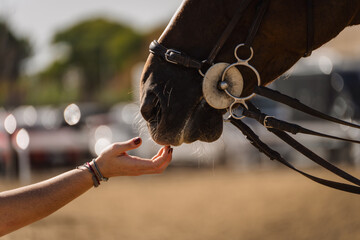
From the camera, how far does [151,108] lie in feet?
8.57

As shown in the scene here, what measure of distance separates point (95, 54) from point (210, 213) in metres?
61.1

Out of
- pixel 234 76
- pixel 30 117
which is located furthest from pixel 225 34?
pixel 30 117

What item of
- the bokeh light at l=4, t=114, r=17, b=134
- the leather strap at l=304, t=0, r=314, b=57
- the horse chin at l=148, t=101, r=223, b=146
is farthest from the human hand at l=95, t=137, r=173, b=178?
the bokeh light at l=4, t=114, r=17, b=134

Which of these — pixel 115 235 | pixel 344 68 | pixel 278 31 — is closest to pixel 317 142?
pixel 344 68

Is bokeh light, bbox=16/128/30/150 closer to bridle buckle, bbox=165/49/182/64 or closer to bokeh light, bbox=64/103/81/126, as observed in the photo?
bokeh light, bbox=64/103/81/126

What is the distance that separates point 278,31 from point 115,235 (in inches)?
195

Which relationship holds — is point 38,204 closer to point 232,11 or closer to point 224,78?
point 224,78

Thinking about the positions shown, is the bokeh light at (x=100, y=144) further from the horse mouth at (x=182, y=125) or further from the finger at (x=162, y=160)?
the horse mouth at (x=182, y=125)

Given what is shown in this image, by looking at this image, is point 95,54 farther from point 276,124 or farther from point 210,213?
point 276,124

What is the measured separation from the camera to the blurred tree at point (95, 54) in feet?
207

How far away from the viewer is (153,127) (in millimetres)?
2631

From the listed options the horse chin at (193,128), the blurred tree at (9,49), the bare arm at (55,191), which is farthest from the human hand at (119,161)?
the blurred tree at (9,49)

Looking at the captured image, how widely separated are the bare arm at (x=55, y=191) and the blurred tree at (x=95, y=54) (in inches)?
2118

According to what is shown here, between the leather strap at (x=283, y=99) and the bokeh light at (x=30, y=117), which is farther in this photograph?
the bokeh light at (x=30, y=117)
